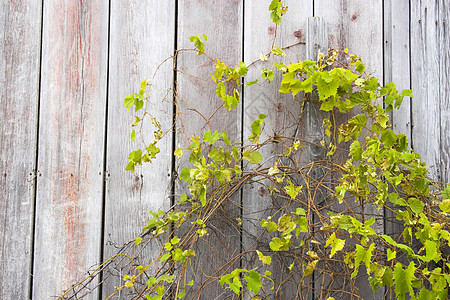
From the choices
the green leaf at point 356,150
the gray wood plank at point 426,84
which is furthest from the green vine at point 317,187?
the gray wood plank at point 426,84

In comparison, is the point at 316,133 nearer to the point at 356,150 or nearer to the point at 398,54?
the point at 356,150

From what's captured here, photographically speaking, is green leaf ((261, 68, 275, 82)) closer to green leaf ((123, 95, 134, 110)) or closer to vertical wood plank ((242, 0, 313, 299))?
vertical wood plank ((242, 0, 313, 299))

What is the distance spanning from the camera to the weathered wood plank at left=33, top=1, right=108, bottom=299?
1.40 metres

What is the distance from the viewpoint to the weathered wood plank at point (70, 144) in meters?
1.40

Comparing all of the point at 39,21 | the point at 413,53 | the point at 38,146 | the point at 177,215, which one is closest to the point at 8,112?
the point at 38,146

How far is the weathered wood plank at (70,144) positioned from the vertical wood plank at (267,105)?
1.79ft

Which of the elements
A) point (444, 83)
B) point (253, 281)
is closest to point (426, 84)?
point (444, 83)

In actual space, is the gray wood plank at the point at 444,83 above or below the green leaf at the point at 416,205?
above

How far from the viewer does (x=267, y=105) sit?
4.71 feet

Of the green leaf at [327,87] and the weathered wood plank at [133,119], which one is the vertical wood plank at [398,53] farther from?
the weathered wood plank at [133,119]

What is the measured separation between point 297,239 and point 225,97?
0.58 metres

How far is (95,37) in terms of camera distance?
146 centimetres

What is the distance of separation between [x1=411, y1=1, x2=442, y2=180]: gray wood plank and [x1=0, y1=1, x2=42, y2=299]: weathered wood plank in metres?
1.44

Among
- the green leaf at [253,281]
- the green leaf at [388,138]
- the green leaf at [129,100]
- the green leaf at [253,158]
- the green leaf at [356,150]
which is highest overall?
the green leaf at [129,100]
